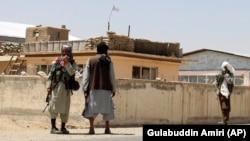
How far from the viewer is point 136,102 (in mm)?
16500

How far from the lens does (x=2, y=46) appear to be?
41.6 meters

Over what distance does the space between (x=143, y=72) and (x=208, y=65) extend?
14.3 meters

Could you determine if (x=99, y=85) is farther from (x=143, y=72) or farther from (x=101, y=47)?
(x=143, y=72)

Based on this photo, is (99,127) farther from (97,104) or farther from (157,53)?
(157,53)

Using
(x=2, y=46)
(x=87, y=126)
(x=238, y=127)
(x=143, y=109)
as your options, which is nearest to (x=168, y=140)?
(x=238, y=127)

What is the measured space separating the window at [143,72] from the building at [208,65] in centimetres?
1139

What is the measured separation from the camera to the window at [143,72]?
97.3ft

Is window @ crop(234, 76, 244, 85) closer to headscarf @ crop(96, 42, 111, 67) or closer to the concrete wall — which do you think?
the concrete wall

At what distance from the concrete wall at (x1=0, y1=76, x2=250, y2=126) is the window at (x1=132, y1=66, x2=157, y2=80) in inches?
398

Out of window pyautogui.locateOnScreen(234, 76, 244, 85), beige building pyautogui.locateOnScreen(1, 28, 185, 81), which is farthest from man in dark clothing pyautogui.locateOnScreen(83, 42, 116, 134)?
window pyautogui.locateOnScreen(234, 76, 244, 85)

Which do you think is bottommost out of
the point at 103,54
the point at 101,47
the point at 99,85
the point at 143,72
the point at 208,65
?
the point at 99,85

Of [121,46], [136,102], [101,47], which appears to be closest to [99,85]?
[101,47]

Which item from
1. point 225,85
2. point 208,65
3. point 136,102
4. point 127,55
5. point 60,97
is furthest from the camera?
point 208,65

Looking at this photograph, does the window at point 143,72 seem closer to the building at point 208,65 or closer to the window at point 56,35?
the building at point 208,65
